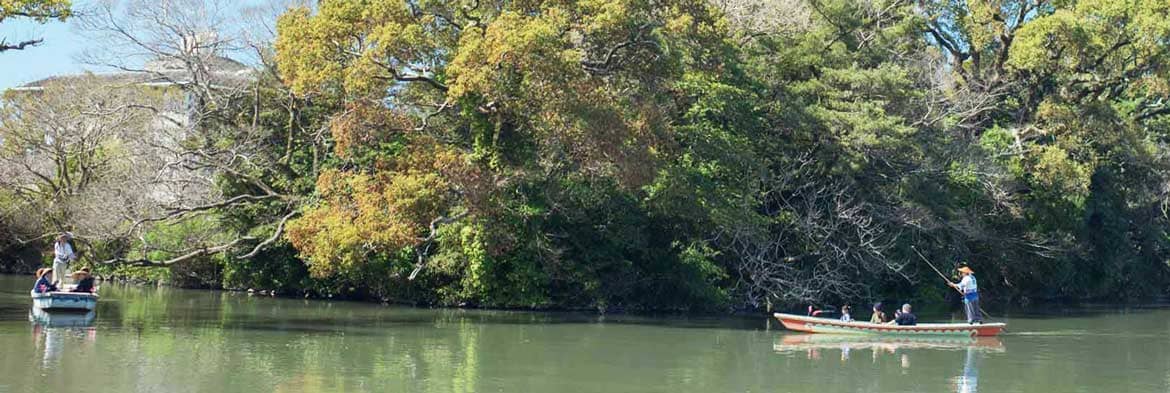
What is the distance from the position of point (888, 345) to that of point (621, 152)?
22.4 feet

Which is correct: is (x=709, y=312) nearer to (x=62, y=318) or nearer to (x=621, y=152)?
(x=621, y=152)

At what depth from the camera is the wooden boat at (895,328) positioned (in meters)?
24.8

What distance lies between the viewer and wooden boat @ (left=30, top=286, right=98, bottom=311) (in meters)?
23.4

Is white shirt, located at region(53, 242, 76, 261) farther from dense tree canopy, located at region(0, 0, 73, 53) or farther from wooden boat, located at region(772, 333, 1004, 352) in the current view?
wooden boat, located at region(772, 333, 1004, 352)

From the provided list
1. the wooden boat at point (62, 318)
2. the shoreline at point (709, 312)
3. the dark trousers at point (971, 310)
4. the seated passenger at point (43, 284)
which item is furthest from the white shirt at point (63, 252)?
the dark trousers at point (971, 310)

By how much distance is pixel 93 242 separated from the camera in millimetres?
34688

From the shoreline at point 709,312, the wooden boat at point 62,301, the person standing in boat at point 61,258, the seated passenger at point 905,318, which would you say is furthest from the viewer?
the shoreline at point 709,312

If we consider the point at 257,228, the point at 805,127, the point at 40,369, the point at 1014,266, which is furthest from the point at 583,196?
the point at 1014,266

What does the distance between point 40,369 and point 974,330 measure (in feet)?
58.3

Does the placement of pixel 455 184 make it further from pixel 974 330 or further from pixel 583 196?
pixel 974 330

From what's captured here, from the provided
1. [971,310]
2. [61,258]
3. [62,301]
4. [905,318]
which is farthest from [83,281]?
[971,310]

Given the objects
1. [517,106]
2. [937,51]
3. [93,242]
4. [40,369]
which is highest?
[937,51]

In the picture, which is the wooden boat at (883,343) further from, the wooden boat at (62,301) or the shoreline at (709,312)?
the wooden boat at (62,301)

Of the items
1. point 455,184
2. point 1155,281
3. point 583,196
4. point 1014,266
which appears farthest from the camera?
point 1155,281
